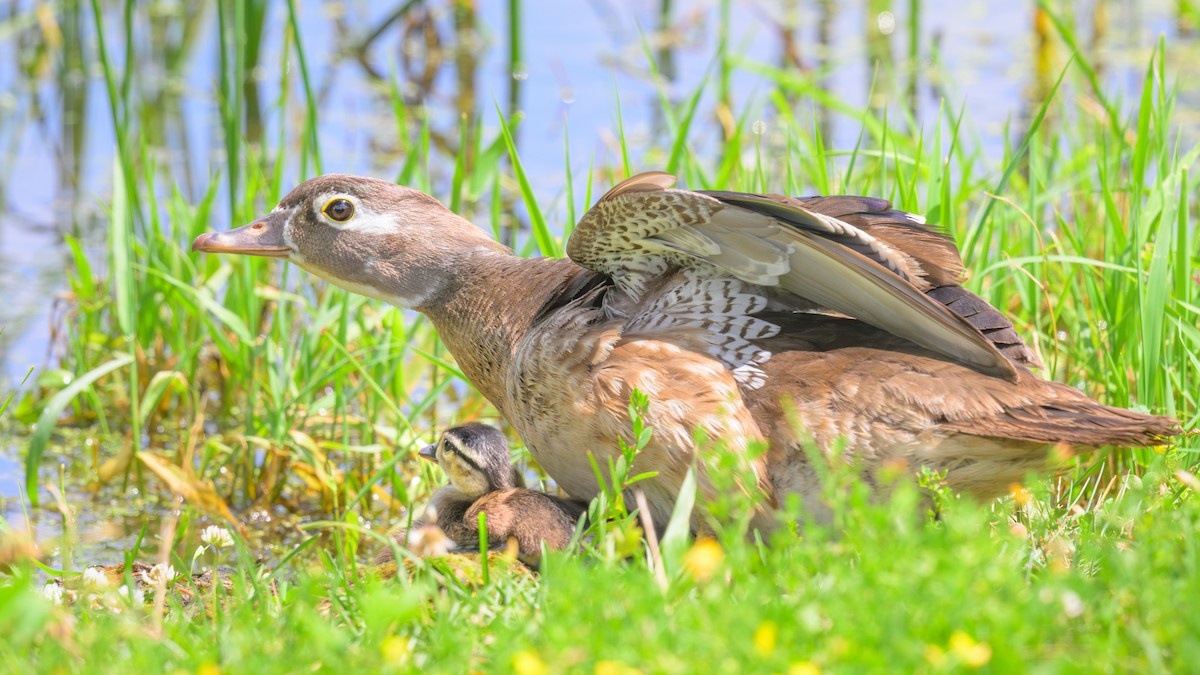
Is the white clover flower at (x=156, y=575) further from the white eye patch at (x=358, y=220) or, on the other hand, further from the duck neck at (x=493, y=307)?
the white eye patch at (x=358, y=220)

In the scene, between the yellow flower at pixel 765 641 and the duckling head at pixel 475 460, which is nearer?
→ the yellow flower at pixel 765 641

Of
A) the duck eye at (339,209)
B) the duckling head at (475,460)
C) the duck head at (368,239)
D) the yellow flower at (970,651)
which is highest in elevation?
the duck eye at (339,209)

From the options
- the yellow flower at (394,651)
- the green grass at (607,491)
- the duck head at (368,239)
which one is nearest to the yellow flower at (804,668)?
the green grass at (607,491)

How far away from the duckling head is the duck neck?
0.19m

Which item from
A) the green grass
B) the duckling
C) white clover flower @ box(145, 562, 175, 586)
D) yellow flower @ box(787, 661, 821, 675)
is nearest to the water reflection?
the green grass

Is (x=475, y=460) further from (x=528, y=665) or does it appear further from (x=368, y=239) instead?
(x=528, y=665)

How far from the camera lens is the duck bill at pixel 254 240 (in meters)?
4.93

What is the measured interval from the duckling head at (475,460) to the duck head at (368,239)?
24.0 inches

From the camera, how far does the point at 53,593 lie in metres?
3.88

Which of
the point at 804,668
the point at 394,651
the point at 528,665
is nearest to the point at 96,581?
the point at 394,651

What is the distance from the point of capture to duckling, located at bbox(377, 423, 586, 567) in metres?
4.14

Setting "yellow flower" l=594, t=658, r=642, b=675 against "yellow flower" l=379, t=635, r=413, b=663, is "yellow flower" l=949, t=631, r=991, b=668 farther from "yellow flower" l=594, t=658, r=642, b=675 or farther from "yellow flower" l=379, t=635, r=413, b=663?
"yellow flower" l=379, t=635, r=413, b=663

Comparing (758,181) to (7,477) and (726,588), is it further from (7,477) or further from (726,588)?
(7,477)

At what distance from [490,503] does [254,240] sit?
4.79 feet
